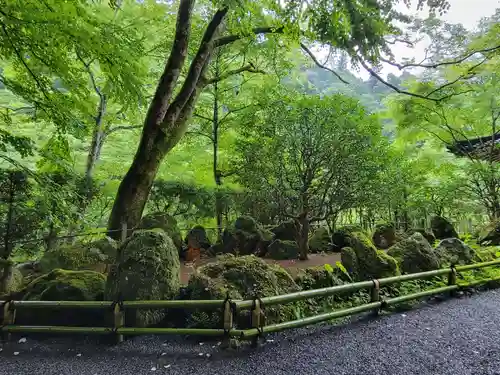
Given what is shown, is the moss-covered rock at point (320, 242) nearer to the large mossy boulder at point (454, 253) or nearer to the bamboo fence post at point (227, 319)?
the large mossy boulder at point (454, 253)

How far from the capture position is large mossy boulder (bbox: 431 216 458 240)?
825 cm

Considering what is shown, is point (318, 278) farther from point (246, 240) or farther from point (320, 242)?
point (320, 242)

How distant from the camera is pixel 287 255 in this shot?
5980 millimetres

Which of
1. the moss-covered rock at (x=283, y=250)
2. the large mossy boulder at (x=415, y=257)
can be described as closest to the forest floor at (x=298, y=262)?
the moss-covered rock at (x=283, y=250)

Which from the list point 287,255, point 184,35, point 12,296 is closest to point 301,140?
point 287,255

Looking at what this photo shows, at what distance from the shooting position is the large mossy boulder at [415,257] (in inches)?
195

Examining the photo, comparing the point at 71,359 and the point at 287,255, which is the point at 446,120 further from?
the point at 71,359

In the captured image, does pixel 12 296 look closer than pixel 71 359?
No

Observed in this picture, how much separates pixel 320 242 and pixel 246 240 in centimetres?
169

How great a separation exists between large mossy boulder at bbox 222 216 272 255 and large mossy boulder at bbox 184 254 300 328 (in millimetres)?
2505

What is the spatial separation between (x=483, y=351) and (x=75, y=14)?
17.1ft

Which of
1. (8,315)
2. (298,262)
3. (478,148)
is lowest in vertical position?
(8,315)

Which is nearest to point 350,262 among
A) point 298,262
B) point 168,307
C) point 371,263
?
point 371,263

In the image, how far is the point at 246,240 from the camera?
21.0 feet
